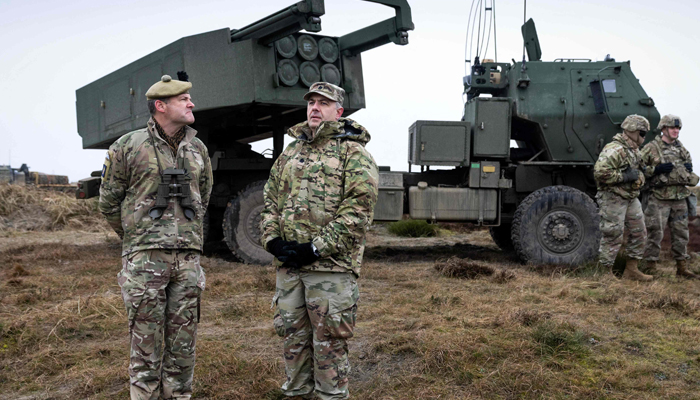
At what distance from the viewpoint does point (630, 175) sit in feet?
22.6

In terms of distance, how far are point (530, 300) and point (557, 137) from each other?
3.71 m

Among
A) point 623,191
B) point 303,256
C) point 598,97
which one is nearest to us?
point 303,256

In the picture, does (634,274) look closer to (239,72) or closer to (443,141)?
(443,141)

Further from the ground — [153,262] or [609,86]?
[609,86]

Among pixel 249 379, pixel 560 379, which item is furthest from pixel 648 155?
pixel 249 379

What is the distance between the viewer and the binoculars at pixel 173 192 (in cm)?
318

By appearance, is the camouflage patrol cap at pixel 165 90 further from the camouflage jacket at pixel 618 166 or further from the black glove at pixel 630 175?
the black glove at pixel 630 175

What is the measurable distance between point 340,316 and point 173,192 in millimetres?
1076

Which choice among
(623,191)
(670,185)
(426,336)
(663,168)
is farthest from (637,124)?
(426,336)

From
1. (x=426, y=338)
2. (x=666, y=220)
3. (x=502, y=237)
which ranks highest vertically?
(x=666, y=220)

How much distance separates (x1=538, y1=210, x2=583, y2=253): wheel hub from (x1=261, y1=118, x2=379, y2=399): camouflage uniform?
19.4 ft

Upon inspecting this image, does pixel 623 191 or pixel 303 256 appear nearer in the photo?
pixel 303 256

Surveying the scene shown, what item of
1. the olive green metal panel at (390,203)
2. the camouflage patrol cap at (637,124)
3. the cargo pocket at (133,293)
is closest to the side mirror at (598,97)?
the camouflage patrol cap at (637,124)

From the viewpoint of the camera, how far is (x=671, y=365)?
417 centimetres
